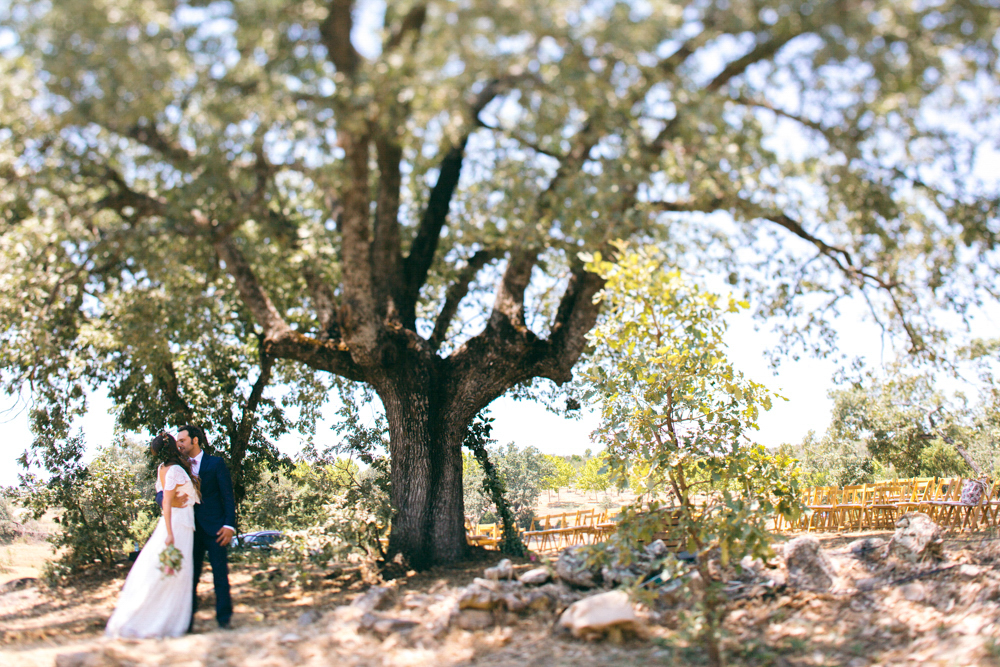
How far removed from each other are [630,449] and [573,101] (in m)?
3.13

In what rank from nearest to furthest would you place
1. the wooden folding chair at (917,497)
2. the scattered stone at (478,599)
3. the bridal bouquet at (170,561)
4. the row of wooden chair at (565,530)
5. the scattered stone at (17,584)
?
the scattered stone at (478,599) < the bridal bouquet at (170,561) < the scattered stone at (17,584) < the wooden folding chair at (917,497) < the row of wooden chair at (565,530)

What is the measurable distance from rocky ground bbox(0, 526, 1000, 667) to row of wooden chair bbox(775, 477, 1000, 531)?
188 inches

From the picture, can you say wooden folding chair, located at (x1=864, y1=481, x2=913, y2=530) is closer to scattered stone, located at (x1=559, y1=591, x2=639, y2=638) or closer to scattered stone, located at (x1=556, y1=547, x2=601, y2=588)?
scattered stone, located at (x1=556, y1=547, x2=601, y2=588)

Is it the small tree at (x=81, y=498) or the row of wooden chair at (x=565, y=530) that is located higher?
the small tree at (x=81, y=498)

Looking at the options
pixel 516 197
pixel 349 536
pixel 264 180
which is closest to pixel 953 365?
pixel 516 197

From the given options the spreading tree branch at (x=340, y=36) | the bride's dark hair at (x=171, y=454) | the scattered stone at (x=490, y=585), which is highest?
the spreading tree branch at (x=340, y=36)

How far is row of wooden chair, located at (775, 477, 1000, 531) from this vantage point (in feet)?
36.3

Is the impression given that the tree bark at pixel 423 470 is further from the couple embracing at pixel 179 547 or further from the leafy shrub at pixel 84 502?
the leafy shrub at pixel 84 502

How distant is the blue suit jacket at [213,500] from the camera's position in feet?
20.7

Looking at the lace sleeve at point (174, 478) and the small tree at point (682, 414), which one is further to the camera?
the lace sleeve at point (174, 478)

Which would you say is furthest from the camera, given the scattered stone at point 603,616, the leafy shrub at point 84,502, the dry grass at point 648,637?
the leafy shrub at point 84,502

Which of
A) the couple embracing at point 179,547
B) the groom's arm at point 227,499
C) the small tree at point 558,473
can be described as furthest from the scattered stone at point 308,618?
the small tree at point 558,473

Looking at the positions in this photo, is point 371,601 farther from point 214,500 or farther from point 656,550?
point 656,550

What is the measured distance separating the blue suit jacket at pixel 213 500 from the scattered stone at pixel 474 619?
260 cm
